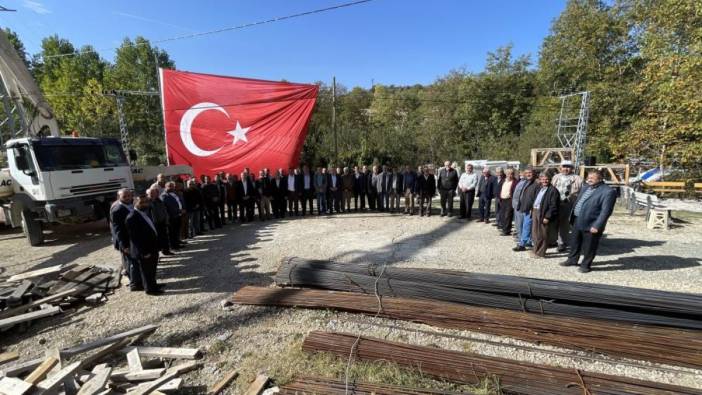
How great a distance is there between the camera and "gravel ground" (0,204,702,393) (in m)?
3.67

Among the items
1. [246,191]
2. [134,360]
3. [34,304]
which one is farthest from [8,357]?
[246,191]

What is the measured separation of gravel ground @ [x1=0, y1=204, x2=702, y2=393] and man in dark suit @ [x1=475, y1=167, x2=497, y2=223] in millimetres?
490

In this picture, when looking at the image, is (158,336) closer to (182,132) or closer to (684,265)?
(684,265)

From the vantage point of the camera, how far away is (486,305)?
4.23 meters

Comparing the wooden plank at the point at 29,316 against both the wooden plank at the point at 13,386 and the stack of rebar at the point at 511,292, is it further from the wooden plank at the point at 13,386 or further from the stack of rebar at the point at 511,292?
the stack of rebar at the point at 511,292

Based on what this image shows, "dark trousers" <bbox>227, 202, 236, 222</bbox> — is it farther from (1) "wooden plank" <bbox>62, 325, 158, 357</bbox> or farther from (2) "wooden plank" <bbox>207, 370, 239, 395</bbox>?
(2) "wooden plank" <bbox>207, 370, 239, 395</bbox>

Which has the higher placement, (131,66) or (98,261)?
(131,66)

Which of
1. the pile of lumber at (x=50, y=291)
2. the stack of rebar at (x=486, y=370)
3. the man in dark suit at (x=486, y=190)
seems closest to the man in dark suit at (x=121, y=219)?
the pile of lumber at (x=50, y=291)

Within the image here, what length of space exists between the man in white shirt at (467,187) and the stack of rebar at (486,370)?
23.1 feet

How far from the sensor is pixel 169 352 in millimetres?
3451

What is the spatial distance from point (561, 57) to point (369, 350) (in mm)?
32112

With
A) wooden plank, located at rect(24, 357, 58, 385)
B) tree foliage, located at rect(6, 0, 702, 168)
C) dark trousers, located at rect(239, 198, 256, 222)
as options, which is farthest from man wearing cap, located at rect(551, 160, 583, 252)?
tree foliage, located at rect(6, 0, 702, 168)

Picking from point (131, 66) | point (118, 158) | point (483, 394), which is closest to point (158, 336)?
point (483, 394)

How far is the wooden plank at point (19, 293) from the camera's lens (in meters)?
4.49
